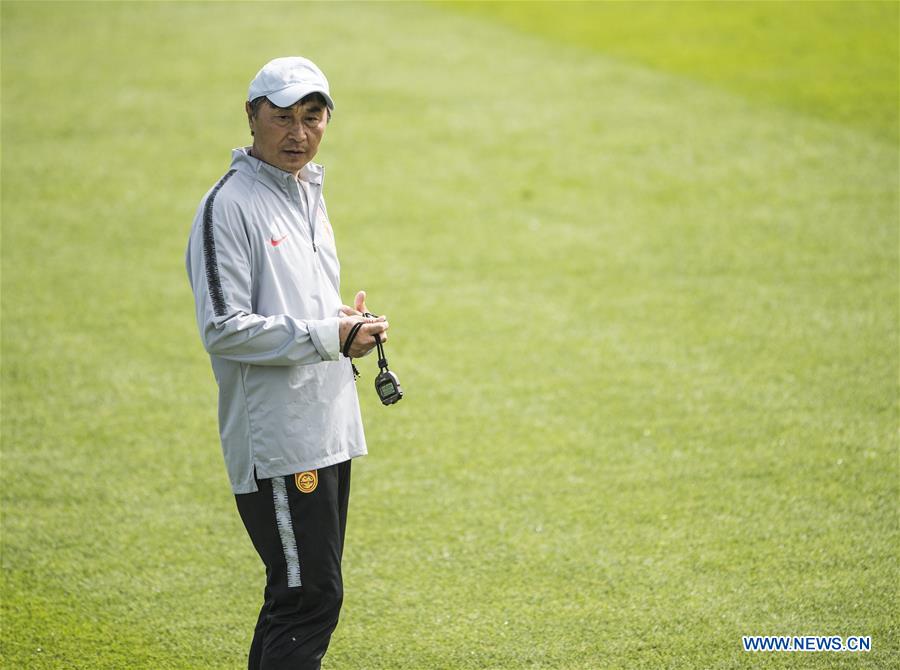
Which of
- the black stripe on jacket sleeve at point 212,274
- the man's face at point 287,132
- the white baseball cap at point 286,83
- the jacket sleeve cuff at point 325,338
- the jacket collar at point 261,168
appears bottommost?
the jacket sleeve cuff at point 325,338

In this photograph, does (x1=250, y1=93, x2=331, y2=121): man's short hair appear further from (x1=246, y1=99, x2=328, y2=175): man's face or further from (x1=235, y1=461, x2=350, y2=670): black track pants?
(x1=235, y1=461, x2=350, y2=670): black track pants

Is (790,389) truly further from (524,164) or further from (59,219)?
(59,219)

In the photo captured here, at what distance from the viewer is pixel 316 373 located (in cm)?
289

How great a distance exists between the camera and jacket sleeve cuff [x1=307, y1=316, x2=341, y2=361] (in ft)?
8.95

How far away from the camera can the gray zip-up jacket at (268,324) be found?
2729 millimetres

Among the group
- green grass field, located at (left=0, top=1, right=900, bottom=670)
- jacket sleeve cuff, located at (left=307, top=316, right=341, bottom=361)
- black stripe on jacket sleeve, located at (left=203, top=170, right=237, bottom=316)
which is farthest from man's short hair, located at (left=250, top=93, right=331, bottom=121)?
green grass field, located at (left=0, top=1, right=900, bottom=670)

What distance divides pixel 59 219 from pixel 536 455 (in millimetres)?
4572

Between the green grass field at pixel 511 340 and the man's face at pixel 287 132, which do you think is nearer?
the man's face at pixel 287 132

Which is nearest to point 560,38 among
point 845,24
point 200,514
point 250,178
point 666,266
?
point 845,24

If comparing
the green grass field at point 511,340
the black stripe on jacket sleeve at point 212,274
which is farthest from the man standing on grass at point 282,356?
the green grass field at point 511,340

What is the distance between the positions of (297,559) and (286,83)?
126 cm

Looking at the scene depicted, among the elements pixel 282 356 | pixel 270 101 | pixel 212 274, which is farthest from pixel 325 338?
pixel 270 101

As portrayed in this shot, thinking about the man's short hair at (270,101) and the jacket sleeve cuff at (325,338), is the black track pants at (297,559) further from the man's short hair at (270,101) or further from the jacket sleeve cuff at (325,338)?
the man's short hair at (270,101)

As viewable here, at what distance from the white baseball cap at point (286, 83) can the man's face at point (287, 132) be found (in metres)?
0.04
